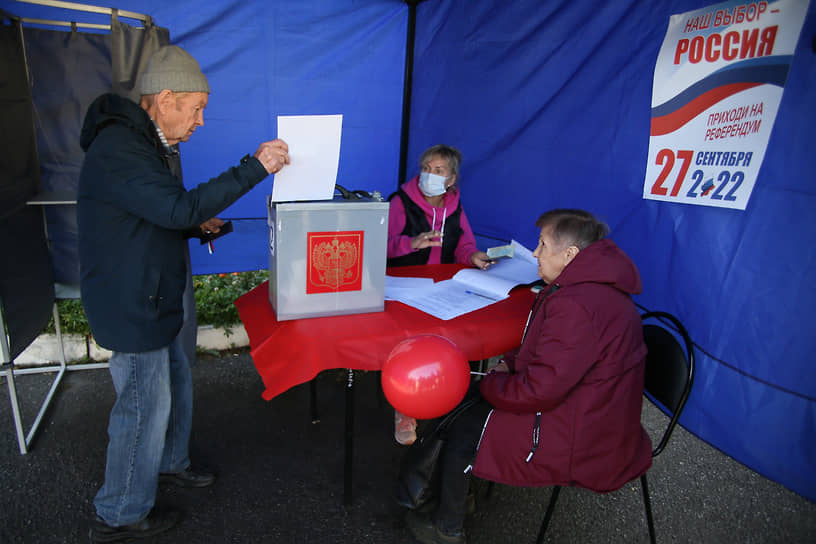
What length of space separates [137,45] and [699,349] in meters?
3.25

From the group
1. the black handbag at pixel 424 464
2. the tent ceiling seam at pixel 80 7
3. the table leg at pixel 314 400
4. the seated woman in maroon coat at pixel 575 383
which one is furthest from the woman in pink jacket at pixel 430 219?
the tent ceiling seam at pixel 80 7

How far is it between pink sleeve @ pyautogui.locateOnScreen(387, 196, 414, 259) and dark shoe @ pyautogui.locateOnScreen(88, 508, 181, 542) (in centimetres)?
167

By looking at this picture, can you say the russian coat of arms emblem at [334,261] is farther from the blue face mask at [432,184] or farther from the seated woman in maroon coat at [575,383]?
the blue face mask at [432,184]

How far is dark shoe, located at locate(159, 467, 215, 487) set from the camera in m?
2.33

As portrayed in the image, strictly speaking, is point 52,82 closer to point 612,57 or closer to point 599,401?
point 612,57

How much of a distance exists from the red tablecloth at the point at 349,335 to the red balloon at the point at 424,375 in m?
0.12

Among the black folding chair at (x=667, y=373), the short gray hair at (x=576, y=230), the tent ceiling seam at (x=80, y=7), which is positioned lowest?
the black folding chair at (x=667, y=373)

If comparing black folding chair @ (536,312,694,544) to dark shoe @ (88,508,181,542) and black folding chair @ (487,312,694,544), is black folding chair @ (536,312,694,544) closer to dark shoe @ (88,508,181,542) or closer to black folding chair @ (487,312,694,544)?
black folding chair @ (487,312,694,544)

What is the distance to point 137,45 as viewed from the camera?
273cm

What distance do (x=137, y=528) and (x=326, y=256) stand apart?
1.39m

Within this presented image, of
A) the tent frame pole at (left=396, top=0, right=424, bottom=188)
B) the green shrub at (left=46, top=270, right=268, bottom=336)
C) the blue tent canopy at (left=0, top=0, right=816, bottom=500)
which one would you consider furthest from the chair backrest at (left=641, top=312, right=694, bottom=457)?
the green shrub at (left=46, top=270, right=268, bottom=336)

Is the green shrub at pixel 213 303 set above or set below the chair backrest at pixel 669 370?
below

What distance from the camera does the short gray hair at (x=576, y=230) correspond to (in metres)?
1.72

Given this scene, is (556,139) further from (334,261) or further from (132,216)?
(132,216)
